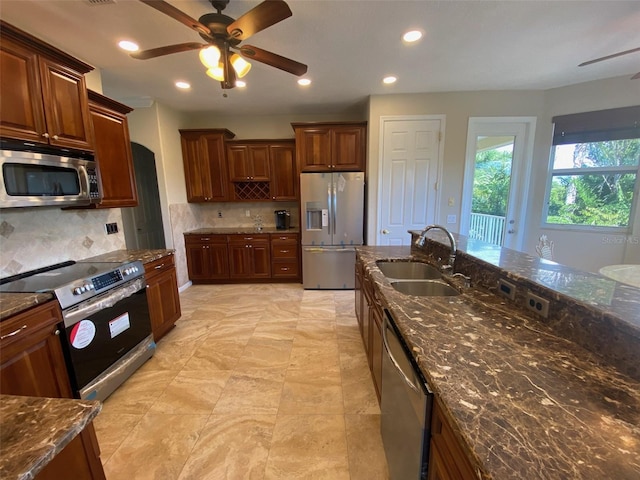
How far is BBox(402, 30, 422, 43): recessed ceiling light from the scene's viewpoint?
210 cm

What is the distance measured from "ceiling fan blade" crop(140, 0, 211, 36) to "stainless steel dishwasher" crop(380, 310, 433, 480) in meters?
1.95

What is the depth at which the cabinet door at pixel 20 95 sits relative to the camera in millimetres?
1499

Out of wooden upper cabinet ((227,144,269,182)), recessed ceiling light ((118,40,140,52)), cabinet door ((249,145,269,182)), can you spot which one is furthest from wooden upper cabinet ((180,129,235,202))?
recessed ceiling light ((118,40,140,52))

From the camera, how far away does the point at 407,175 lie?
12.0 ft

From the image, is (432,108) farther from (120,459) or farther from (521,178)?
(120,459)

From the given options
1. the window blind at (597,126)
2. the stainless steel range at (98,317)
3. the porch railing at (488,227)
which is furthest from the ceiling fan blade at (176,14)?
the window blind at (597,126)

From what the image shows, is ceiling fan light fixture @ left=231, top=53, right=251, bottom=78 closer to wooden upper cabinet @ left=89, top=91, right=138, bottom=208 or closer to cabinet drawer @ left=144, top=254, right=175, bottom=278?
wooden upper cabinet @ left=89, top=91, right=138, bottom=208

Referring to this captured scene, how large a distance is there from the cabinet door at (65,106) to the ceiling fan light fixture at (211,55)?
3.27 feet

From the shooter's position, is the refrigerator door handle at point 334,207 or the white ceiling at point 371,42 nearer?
the white ceiling at point 371,42

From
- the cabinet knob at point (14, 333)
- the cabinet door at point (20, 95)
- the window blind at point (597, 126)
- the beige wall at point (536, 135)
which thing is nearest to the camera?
the cabinet knob at point (14, 333)

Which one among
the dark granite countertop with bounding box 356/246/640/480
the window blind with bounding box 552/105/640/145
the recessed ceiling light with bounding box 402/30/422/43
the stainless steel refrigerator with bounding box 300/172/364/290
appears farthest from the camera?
the stainless steel refrigerator with bounding box 300/172/364/290

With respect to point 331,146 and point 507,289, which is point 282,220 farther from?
point 507,289

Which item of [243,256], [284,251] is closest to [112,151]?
[243,256]

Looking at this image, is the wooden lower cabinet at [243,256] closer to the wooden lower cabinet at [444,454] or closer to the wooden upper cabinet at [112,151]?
the wooden upper cabinet at [112,151]
